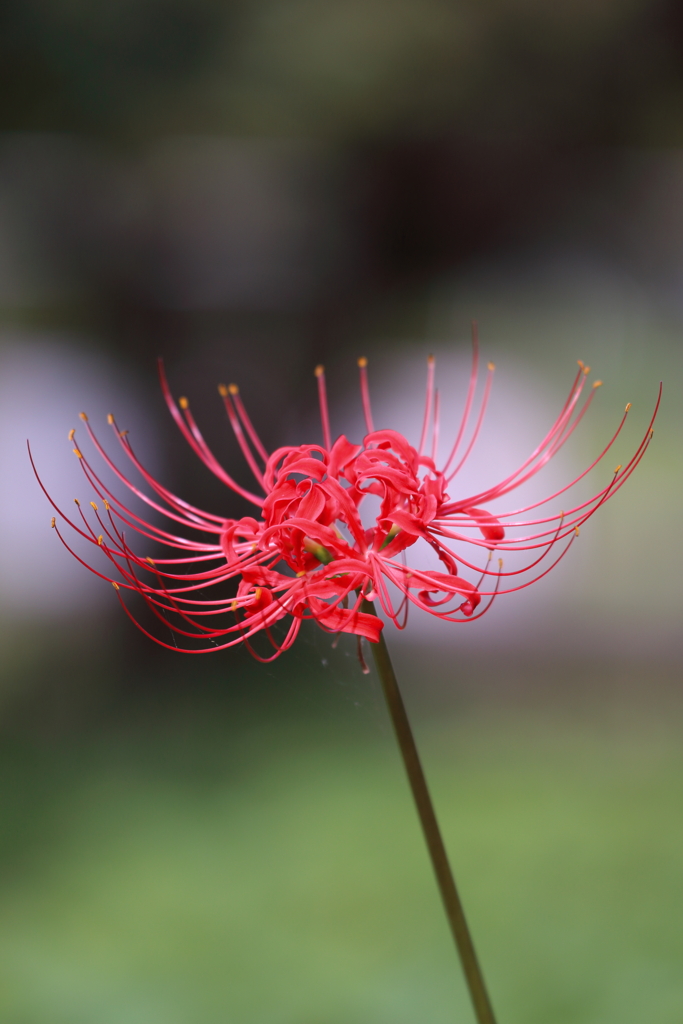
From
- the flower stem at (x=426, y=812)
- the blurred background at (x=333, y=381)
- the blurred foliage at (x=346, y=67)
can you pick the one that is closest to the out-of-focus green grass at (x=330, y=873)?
the blurred background at (x=333, y=381)

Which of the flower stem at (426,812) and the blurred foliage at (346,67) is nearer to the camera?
the flower stem at (426,812)

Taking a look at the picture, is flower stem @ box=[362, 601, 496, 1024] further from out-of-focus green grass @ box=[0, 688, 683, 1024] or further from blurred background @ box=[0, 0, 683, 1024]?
blurred background @ box=[0, 0, 683, 1024]

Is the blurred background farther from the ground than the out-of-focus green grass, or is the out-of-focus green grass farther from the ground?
the blurred background

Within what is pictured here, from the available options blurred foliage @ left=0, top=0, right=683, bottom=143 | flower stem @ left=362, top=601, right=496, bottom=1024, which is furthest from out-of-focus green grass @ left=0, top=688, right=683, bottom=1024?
blurred foliage @ left=0, top=0, right=683, bottom=143

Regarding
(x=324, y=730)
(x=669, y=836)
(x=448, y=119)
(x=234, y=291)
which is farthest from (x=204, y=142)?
(x=669, y=836)

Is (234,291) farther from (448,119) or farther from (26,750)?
(26,750)

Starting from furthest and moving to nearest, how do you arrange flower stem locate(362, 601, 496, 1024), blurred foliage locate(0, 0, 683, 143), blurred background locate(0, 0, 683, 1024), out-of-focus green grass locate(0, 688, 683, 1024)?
blurred foliage locate(0, 0, 683, 143) → blurred background locate(0, 0, 683, 1024) → out-of-focus green grass locate(0, 688, 683, 1024) → flower stem locate(362, 601, 496, 1024)

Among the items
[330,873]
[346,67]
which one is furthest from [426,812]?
[346,67]

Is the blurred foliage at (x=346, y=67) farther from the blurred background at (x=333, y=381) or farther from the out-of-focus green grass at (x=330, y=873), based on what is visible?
the out-of-focus green grass at (x=330, y=873)
